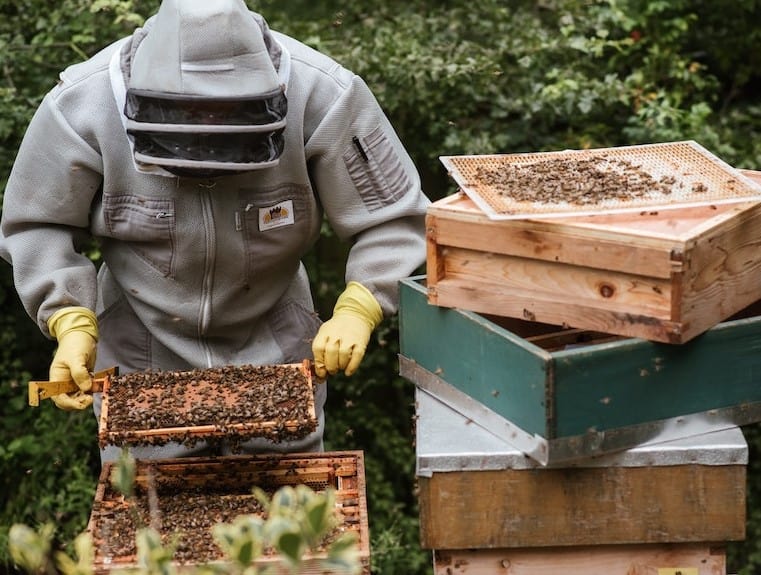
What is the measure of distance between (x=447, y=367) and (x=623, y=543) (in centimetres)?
65

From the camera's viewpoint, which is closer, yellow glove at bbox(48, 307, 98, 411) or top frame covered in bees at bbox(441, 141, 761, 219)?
top frame covered in bees at bbox(441, 141, 761, 219)

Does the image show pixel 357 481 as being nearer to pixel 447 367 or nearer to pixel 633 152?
pixel 447 367

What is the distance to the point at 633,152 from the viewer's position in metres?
3.33

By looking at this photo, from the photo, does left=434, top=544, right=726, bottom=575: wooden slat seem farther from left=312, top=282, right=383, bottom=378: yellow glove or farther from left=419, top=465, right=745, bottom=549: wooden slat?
left=312, top=282, right=383, bottom=378: yellow glove

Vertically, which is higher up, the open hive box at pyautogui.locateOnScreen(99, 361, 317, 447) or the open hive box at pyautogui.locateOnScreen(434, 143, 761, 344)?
the open hive box at pyautogui.locateOnScreen(434, 143, 761, 344)

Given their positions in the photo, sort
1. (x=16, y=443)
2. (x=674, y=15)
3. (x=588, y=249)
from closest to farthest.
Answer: (x=588, y=249), (x=16, y=443), (x=674, y=15)

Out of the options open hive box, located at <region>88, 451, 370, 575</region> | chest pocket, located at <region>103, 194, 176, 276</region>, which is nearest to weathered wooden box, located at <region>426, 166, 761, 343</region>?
open hive box, located at <region>88, 451, 370, 575</region>

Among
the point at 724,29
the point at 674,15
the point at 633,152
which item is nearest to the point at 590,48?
the point at 674,15

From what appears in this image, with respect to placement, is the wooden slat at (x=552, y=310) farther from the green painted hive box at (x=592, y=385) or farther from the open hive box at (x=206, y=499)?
the open hive box at (x=206, y=499)

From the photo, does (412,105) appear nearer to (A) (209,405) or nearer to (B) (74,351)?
(B) (74,351)

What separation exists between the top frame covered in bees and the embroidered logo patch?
1.74ft

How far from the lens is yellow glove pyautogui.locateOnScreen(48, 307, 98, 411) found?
10.9 feet

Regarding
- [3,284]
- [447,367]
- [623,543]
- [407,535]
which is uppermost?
[447,367]

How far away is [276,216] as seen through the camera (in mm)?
3461
